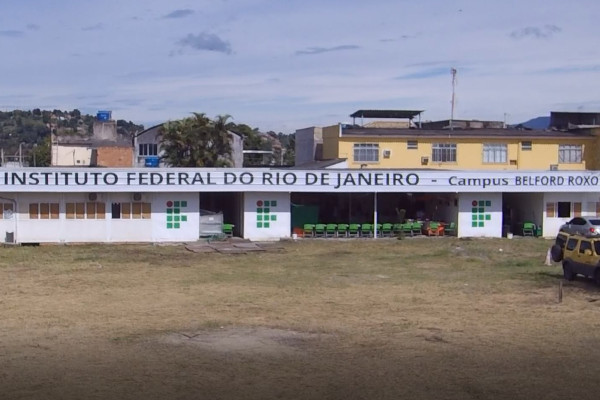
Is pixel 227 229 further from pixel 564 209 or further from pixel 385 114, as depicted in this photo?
pixel 385 114

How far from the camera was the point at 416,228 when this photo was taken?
41062 mm

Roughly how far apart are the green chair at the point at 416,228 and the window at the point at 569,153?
606 inches

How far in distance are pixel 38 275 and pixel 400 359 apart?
52.7ft

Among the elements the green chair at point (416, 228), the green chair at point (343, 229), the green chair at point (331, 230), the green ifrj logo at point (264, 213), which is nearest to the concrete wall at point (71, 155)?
the green ifrj logo at point (264, 213)

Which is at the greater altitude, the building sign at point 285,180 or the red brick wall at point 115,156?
the red brick wall at point 115,156

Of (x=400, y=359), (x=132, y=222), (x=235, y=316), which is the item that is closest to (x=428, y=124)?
(x=132, y=222)

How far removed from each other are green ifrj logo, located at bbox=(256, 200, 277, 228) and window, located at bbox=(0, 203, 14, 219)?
11024 millimetres

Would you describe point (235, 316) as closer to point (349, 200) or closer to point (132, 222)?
point (132, 222)

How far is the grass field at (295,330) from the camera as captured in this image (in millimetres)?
12766

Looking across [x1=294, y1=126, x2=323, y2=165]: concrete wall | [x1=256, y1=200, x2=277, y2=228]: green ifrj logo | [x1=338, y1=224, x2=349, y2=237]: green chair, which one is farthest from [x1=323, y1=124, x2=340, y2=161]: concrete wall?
[x1=256, y1=200, x2=277, y2=228]: green ifrj logo

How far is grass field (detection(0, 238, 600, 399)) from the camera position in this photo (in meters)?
12.8

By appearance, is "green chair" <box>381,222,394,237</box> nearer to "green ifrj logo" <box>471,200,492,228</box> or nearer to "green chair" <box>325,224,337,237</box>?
"green chair" <box>325,224,337,237</box>

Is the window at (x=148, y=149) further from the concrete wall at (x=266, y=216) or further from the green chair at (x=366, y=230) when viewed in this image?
the green chair at (x=366, y=230)

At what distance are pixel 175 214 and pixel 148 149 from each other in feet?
110
